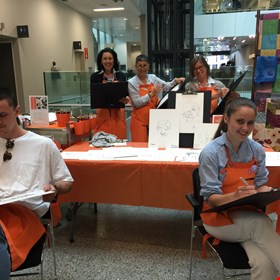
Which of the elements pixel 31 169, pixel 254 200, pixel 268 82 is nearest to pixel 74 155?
pixel 31 169

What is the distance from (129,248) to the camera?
2.23 m

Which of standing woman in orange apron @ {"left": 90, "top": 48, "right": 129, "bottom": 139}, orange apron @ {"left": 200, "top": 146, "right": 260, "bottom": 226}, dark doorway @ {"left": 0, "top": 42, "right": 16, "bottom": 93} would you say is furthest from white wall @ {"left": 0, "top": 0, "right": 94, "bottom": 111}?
orange apron @ {"left": 200, "top": 146, "right": 260, "bottom": 226}

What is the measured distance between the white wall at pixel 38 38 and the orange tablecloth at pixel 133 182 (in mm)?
4083

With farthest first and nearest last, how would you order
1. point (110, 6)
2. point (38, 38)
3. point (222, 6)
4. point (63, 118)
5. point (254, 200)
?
1. point (110, 6)
2. point (222, 6)
3. point (38, 38)
4. point (63, 118)
5. point (254, 200)

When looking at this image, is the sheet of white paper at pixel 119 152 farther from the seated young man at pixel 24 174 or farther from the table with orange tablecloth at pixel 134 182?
the seated young man at pixel 24 174

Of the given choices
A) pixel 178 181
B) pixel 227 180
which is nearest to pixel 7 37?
pixel 178 181

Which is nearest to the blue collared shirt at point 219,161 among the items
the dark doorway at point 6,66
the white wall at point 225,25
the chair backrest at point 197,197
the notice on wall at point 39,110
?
the chair backrest at point 197,197

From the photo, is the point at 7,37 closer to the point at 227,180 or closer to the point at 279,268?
the point at 227,180

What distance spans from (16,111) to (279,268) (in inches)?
59.2

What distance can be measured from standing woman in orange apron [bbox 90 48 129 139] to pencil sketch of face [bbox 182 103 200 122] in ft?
2.29

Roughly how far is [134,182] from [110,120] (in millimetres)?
1016

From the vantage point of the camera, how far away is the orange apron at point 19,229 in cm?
138

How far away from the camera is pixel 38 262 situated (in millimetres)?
1446

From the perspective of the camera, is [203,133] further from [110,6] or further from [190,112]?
[110,6]
